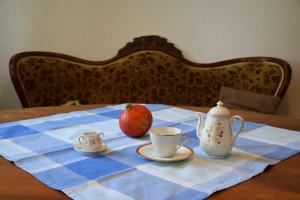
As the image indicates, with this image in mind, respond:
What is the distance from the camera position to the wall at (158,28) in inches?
104

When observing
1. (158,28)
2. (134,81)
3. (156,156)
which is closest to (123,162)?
(156,156)

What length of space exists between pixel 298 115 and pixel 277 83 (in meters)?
Result: 0.37

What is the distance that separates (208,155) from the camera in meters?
1.18

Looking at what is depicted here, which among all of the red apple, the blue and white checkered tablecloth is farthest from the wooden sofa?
the red apple

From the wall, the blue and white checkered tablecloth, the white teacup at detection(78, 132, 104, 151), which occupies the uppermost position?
the wall

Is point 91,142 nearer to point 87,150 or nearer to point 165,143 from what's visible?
point 87,150

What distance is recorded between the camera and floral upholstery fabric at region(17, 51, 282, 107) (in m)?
2.67

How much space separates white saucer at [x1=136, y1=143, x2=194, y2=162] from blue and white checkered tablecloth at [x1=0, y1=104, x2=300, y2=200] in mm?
15

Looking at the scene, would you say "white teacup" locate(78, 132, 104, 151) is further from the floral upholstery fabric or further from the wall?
the wall

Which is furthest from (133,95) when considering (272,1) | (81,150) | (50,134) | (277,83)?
(81,150)

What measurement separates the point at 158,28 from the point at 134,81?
0.47m

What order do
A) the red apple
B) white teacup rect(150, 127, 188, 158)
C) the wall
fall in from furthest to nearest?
the wall, the red apple, white teacup rect(150, 127, 188, 158)

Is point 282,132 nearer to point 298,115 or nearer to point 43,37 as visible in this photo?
point 298,115

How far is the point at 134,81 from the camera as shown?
2746mm
